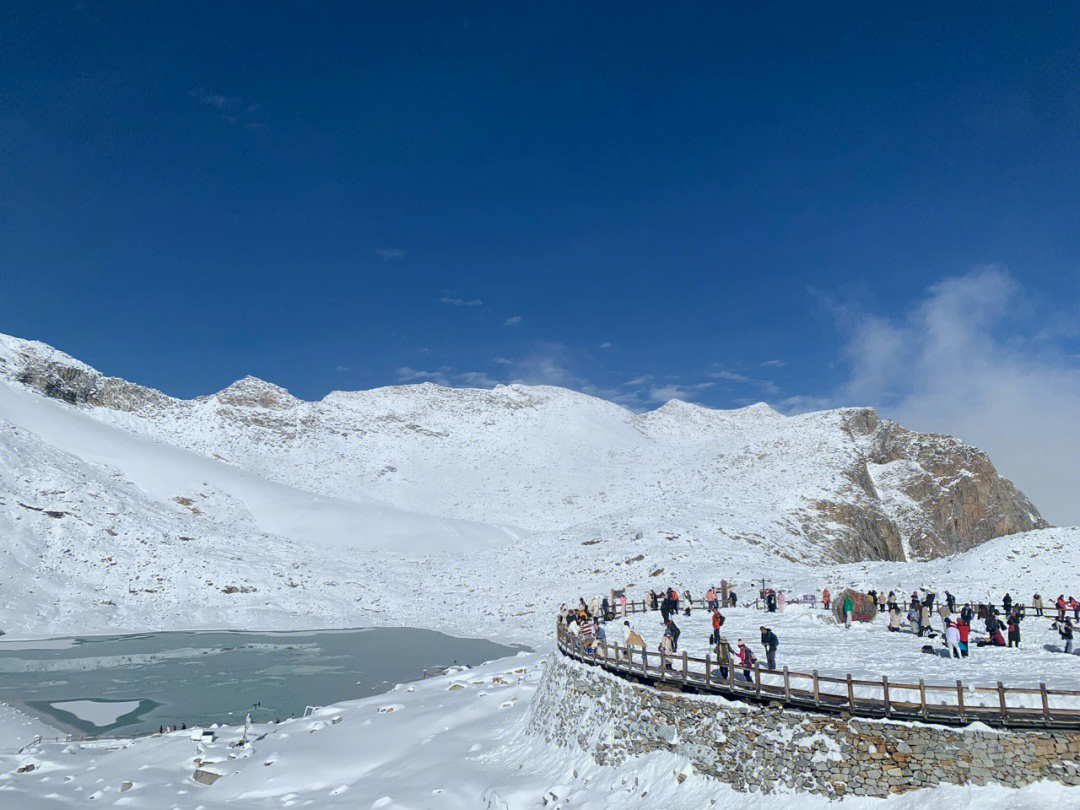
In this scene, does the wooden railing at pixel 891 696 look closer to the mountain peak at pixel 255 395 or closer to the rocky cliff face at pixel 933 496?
the rocky cliff face at pixel 933 496

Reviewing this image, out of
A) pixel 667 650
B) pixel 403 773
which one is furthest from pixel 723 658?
pixel 403 773

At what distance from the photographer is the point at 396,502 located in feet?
319

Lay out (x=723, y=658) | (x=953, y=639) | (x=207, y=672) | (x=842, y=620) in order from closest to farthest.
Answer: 1. (x=723, y=658)
2. (x=953, y=639)
3. (x=842, y=620)
4. (x=207, y=672)

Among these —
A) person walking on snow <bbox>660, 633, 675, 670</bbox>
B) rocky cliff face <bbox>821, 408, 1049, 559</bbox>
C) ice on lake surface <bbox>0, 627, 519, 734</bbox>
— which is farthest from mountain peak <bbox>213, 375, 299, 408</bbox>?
person walking on snow <bbox>660, 633, 675, 670</bbox>

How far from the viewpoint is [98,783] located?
2192 centimetres

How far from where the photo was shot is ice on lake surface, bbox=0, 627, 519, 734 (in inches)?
1217

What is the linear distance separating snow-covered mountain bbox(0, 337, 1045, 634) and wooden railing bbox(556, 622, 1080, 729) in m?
35.1

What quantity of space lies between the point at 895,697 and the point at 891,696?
0.51ft

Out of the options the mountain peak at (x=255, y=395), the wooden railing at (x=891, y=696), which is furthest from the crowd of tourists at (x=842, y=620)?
the mountain peak at (x=255, y=395)

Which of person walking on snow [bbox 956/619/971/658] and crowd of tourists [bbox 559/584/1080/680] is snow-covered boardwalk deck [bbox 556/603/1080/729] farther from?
person walking on snow [bbox 956/619/971/658]

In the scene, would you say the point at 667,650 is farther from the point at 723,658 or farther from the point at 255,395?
the point at 255,395

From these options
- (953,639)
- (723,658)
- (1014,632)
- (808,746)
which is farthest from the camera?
(1014,632)

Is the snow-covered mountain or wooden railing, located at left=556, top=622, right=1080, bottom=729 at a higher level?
the snow-covered mountain

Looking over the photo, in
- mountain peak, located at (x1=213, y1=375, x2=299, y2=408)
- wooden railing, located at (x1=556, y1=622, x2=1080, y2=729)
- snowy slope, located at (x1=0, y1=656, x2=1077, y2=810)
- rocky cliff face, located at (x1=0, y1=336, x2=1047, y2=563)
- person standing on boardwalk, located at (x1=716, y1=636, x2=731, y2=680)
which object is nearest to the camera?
wooden railing, located at (x1=556, y1=622, x2=1080, y2=729)
